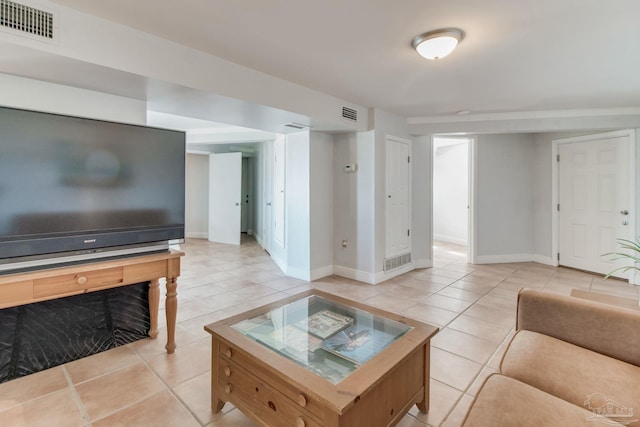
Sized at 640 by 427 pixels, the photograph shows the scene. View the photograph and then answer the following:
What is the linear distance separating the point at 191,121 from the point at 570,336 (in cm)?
540

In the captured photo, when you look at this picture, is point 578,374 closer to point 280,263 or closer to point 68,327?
point 68,327

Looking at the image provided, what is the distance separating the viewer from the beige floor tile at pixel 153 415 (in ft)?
5.18

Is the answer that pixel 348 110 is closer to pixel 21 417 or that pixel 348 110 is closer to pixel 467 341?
pixel 467 341

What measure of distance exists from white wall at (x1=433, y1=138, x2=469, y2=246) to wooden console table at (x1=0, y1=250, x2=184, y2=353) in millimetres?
6175

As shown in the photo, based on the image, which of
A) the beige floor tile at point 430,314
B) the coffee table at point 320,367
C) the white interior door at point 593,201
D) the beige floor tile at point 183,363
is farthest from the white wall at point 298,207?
the white interior door at point 593,201

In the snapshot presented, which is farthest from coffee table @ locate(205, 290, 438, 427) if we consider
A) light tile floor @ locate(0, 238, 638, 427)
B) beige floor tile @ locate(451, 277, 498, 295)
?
beige floor tile @ locate(451, 277, 498, 295)

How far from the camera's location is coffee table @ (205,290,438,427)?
119 cm

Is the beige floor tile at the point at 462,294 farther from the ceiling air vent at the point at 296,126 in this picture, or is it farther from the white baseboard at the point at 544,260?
the ceiling air vent at the point at 296,126

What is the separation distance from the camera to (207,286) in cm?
382

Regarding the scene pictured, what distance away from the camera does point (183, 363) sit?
2135 mm

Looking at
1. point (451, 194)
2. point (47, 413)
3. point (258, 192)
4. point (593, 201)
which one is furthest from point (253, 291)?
point (451, 194)

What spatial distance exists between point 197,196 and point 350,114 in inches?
201

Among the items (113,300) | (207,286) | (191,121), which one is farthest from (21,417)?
(191,121)

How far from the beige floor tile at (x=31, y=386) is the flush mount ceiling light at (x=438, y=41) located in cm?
320
